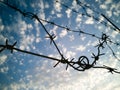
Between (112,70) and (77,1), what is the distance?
405 cm

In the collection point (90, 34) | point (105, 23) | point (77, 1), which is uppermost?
point (77, 1)

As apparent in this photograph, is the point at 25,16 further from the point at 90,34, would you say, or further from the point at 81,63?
the point at 90,34

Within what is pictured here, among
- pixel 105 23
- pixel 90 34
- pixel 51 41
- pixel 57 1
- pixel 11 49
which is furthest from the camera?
pixel 105 23

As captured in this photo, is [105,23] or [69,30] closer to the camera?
[69,30]

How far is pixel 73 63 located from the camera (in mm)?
4500

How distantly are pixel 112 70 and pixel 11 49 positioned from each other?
3.07 m

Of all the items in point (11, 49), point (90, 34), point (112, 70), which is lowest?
point (112, 70)

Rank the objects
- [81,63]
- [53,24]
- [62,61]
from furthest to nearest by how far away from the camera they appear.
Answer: [53,24]
[81,63]
[62,61]

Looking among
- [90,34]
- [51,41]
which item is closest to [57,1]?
[90,34]

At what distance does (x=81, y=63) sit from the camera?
185 inches

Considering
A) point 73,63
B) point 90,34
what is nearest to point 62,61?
point 73,63

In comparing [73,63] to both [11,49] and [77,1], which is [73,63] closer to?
[11,49]

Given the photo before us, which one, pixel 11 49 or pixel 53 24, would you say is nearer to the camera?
pixel 11 49

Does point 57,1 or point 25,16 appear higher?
point 57,1
